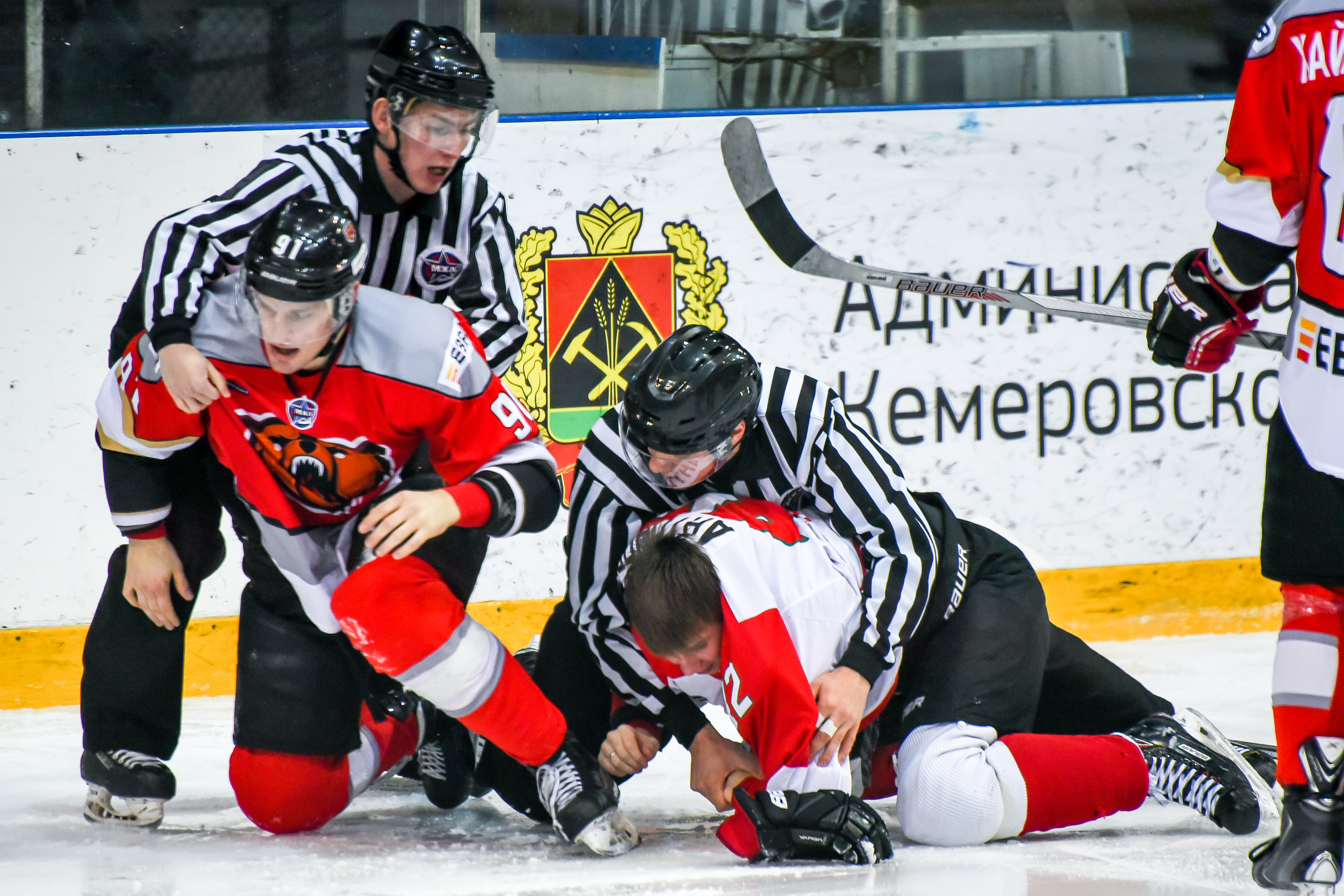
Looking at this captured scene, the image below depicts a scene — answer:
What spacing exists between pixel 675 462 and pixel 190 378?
25.7 inches

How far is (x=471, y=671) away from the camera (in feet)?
5.89

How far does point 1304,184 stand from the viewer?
5.11 ft

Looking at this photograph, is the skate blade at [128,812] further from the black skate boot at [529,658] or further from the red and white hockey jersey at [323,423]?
the black skate boot at [529,658]

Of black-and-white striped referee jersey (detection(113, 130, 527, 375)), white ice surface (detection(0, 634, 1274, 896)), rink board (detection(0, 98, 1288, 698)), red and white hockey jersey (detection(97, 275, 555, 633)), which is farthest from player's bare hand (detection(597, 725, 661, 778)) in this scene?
rink board (detection(0, 98, 1288, 698))

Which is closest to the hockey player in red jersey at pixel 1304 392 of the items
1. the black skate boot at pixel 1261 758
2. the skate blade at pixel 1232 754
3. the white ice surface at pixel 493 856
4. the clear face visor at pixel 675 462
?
the white ice surface at pixel 493 856

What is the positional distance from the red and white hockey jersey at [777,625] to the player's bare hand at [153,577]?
0.74m

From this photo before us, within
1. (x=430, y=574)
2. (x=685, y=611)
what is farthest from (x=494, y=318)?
(x=685, y=611)

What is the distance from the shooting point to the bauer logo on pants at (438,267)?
218cm

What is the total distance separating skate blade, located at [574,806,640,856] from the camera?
1816mm

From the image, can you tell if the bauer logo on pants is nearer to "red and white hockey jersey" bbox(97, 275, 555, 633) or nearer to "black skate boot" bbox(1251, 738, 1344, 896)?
"red and white hockey jersey" bbox(97, 275, 555, 633)

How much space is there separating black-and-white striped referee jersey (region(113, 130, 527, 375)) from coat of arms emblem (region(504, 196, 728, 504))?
0.82 meters

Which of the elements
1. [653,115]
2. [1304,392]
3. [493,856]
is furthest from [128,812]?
[653,115]

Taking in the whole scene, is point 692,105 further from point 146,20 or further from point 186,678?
point 186,678

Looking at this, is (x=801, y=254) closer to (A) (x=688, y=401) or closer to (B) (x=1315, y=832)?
(A) (x=688, y=401)
